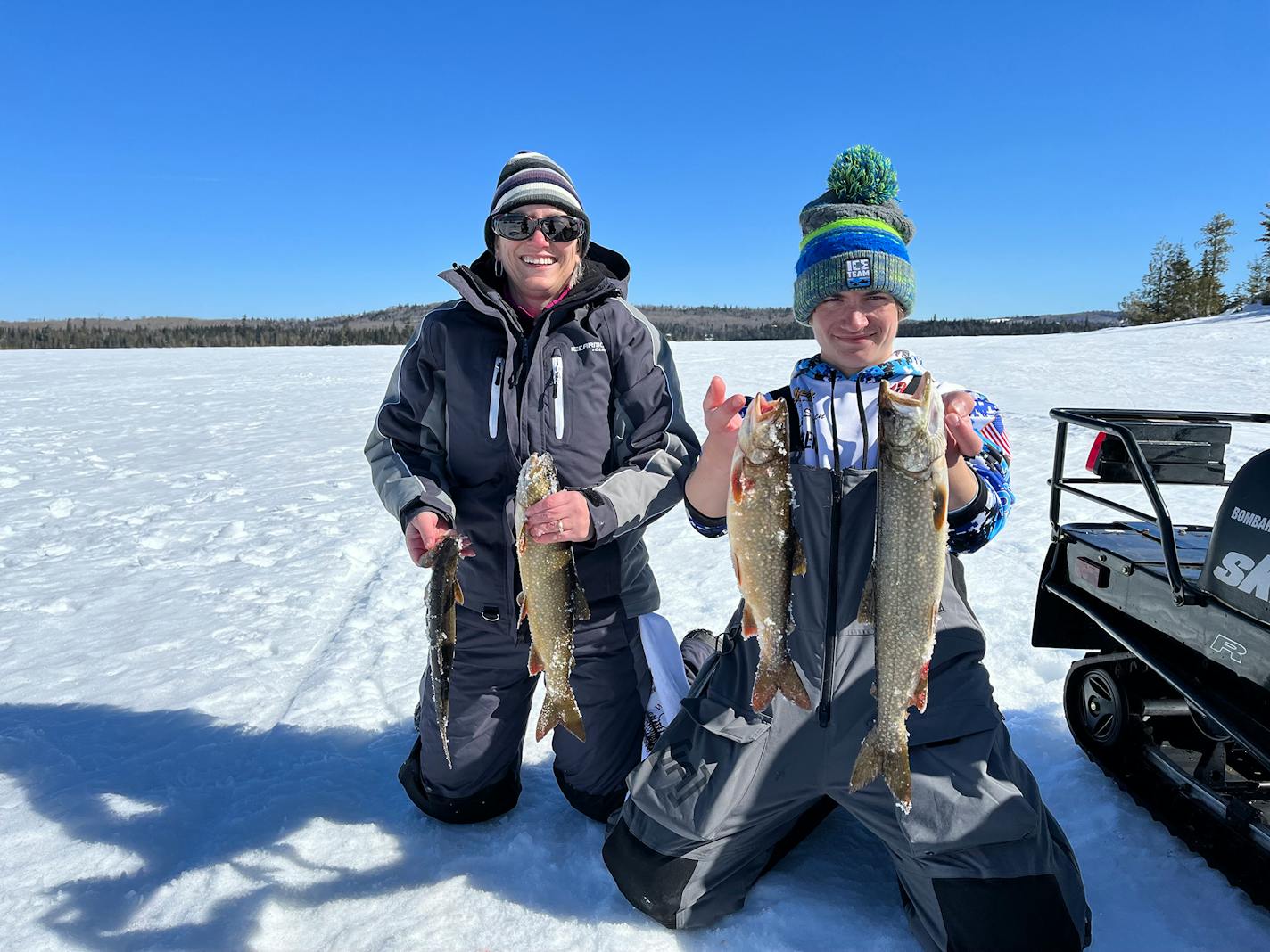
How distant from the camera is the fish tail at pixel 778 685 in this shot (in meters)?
2.21

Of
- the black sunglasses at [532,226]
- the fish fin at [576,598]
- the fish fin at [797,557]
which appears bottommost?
the fish fin at [576,598]

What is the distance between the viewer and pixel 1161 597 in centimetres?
273

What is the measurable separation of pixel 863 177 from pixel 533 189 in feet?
4.28

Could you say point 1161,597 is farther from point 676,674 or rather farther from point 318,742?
point 318,742

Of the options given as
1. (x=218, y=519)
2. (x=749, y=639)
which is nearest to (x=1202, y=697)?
(x=749, y=639)

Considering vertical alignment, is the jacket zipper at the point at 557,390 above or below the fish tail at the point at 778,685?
above

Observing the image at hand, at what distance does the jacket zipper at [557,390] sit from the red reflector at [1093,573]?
2299 millimetres

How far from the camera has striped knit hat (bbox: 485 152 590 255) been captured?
3096 millimetres

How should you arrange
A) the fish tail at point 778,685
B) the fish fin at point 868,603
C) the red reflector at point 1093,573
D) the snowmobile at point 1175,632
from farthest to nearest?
the red reflector at point 1093,573
the snowmobile at point 1175,632
the fish tail at point 778,685
the fish fin at point 868,603

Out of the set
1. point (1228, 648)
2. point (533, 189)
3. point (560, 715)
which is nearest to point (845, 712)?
point (560, 715)

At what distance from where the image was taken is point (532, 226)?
123 inches

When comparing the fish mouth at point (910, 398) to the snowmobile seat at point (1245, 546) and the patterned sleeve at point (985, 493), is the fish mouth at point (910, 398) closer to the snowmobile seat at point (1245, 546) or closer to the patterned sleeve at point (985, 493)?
the patterned sleeve at point (985, 493)

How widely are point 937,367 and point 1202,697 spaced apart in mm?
18511

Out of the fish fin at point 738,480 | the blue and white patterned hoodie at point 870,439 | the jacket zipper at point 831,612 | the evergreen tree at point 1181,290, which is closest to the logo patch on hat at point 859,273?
the blue and white patterned hoodie at point 870,439
